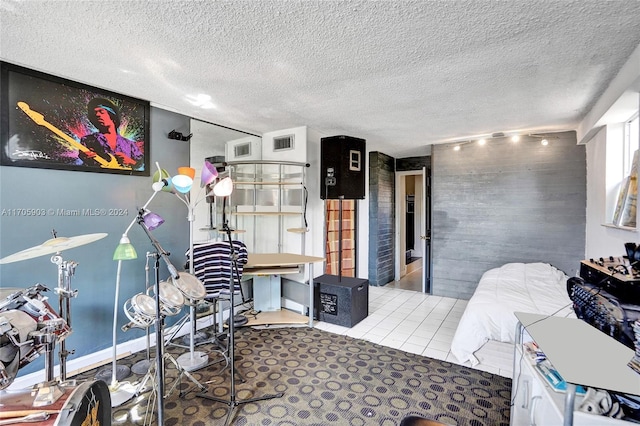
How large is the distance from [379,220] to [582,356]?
444 cm

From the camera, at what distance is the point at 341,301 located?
3504mm

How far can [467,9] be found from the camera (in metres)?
1.55

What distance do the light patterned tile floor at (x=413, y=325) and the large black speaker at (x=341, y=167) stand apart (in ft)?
5.27

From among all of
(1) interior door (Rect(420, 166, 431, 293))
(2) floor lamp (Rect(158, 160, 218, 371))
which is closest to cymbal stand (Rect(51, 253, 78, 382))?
(2) floor lamp (Rect(158, 160, 218, 371))

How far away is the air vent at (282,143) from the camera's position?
13.2 feet

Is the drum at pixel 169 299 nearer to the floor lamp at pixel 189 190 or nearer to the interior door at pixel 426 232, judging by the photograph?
the floor lamp at pixel 189 190

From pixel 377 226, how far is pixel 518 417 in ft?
13.2

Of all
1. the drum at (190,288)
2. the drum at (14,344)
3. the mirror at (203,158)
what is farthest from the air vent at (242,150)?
the drum at (14,344)

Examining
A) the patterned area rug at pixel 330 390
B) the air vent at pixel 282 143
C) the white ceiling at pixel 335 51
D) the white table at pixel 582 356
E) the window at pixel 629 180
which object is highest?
the white ceiling at pixel 335 51

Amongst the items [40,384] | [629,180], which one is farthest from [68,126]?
[629,180]

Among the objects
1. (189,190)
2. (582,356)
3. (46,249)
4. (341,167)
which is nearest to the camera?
(582,356)

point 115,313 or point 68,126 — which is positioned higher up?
point 68,126

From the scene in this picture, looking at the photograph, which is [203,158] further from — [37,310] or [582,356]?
[582,356]

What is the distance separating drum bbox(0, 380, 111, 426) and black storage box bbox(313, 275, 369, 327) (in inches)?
97.5
